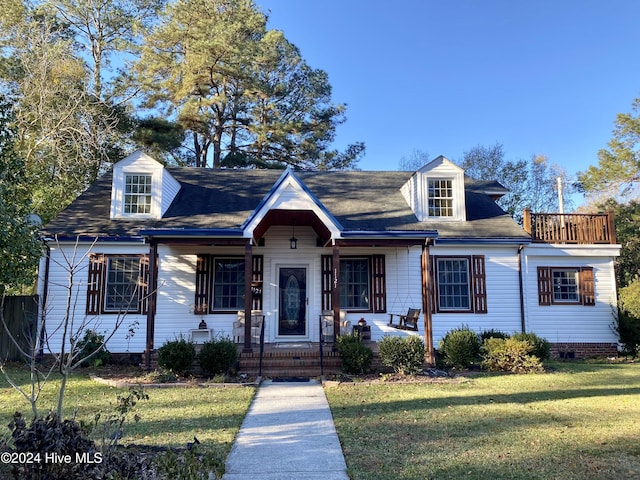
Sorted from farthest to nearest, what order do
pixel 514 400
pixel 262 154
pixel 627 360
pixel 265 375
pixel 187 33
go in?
pixel 262 154
pixel 187 33
pixel 627 360
pixel 265 375
pixel 514 400

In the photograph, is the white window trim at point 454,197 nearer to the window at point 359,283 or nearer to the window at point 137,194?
the window at point 359,283

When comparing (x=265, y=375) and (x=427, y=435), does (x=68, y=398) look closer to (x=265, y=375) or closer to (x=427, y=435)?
(x=265, y=375)

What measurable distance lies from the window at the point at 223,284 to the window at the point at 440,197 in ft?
18.3

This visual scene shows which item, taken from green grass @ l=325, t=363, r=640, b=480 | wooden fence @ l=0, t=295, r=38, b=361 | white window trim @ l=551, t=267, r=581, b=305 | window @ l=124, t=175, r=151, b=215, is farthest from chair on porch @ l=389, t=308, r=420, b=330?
wooden fence @ l=0, t=295, r=38, b=361

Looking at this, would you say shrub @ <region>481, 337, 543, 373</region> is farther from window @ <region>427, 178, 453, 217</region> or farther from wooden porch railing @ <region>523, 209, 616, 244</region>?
window @ <region>427, 178, 453, 217</region>

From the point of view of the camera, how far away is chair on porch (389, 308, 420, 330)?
11003 mm

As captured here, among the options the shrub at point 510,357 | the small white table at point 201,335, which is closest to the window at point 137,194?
the small white table at point 201,335

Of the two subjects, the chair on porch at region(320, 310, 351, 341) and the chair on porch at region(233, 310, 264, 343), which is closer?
the chair on porch at region(233, 310, 264, 343)

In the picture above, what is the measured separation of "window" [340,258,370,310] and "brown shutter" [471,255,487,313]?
308 cm

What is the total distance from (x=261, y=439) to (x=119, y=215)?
9.54m

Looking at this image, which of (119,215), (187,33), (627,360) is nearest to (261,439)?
(119,215)

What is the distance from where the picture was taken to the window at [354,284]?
12.7m

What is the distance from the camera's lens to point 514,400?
738 centimetres

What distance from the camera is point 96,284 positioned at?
11.9 metres
